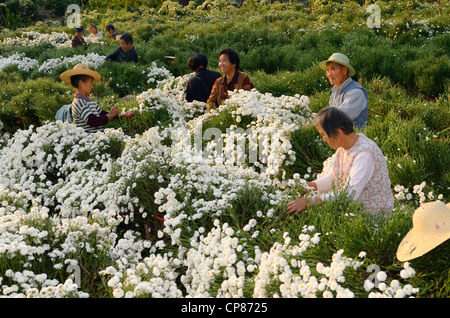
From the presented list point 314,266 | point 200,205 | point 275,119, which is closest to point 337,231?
point 314,266

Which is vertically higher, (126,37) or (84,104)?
(126,37)

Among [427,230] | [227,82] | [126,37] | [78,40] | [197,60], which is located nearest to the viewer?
[427,230]

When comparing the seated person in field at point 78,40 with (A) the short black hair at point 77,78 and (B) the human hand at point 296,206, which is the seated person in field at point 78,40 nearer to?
(A) the short black hair at point 77,78

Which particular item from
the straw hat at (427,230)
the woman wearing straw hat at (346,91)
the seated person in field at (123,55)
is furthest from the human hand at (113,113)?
the seated person in field at (123,55)

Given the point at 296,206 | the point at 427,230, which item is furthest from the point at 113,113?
the point at 427,230

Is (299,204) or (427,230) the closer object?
(427,230)

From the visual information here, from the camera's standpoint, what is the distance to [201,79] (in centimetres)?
766

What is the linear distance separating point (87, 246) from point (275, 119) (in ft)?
10.2

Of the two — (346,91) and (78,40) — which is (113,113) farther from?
(78,40)

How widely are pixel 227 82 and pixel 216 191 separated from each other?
340 cm

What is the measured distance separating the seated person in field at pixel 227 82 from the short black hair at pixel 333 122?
3.46m

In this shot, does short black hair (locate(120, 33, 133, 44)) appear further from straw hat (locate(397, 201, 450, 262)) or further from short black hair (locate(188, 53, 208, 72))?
straw hat (locate(397, 201, 450, 262))

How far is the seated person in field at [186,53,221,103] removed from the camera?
25.0ft
